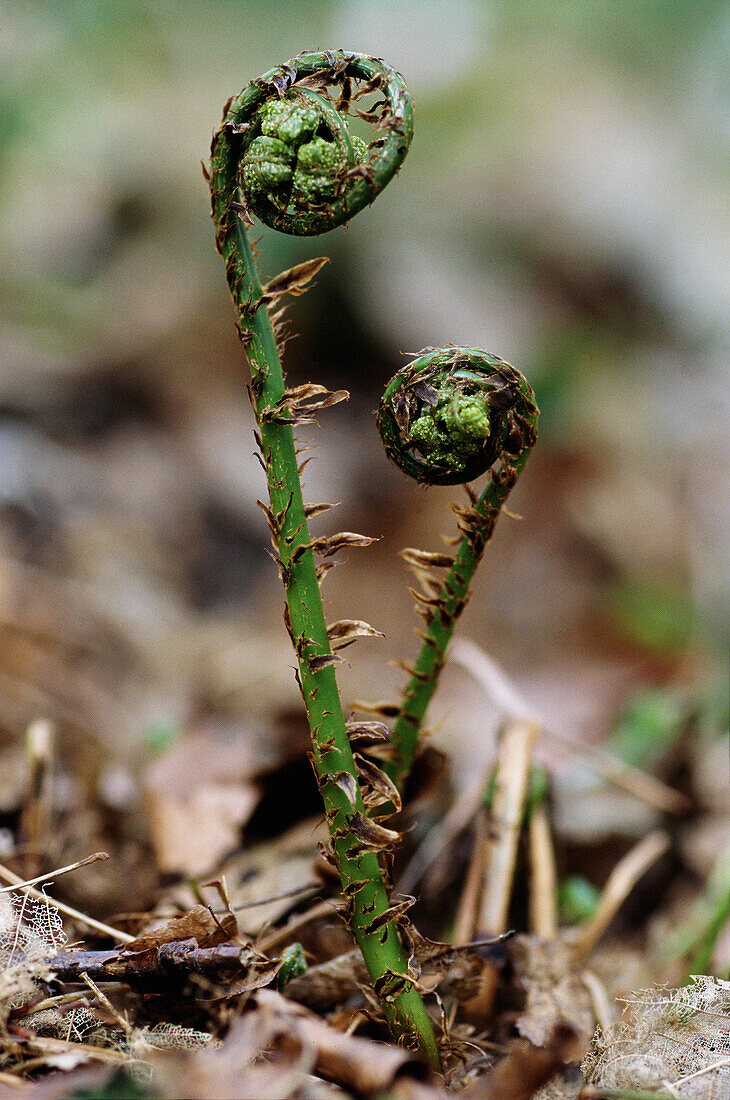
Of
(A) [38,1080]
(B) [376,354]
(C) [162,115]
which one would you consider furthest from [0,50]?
(A) [38,1080]

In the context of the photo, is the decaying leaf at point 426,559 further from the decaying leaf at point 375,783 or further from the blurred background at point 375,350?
the blurred background at point 375,350

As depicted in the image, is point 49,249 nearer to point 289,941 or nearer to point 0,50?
point 0,50

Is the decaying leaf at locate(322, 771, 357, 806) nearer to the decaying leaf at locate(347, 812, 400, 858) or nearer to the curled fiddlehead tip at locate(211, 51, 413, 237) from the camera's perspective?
the decaying leaf at locate(347, 812, 400, 858)

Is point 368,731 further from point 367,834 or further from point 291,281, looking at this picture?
point 291,281

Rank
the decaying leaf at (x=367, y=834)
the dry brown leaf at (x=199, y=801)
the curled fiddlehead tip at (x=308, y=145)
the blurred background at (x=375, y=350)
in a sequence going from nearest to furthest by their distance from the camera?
the curled fiddlehead tip at (x=308, y=145) → the decaying leaf at (x=367, y=834) → the dry brown leaf at (x=199, y=801) → the blurred background at (x=375, y=350)

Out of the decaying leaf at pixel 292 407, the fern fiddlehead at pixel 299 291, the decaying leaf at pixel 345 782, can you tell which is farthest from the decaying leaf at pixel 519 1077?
the decaying leaf at pixel 292 407

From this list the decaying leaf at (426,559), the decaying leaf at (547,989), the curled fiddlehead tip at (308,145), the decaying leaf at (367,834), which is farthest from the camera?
the decaying leaf at (547,989)

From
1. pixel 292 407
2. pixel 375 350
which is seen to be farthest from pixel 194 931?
pixel 375 350

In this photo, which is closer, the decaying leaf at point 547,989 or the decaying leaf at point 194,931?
the decaying leaf at point 194,931
